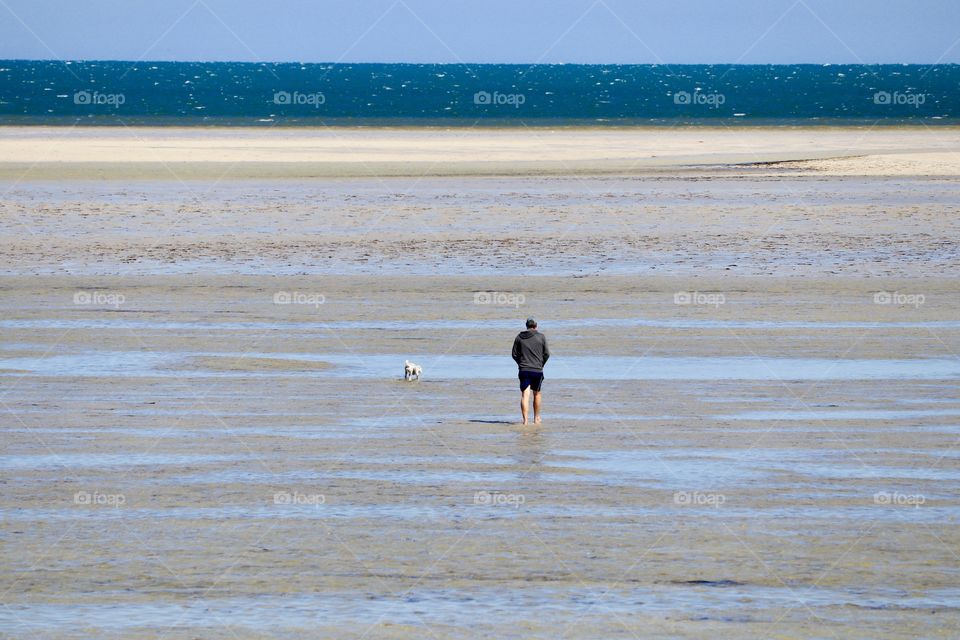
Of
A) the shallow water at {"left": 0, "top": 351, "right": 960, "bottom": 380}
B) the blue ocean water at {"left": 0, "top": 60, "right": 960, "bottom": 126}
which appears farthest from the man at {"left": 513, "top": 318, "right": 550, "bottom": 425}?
the blue ocean water at {"left": 0, "top": 60, "right": 960, "bottom": 126}

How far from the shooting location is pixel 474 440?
16125 millimetres

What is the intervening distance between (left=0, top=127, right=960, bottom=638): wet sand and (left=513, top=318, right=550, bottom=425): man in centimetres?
40

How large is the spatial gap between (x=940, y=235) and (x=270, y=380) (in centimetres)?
2174

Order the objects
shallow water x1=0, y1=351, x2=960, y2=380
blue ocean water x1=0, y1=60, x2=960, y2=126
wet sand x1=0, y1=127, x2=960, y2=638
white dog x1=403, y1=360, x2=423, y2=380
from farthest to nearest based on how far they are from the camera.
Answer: blue ocean water x1=0, y1=60, x2=960, y2=126 → shallow water x1=0, y1=351, x2=960, y2=380 → white dog x1=403, y1=360, x2=423, y2=380 → wet sand x1=0, y1=127, x2=960, y2=638

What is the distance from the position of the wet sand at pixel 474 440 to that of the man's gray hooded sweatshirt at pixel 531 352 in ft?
2.42

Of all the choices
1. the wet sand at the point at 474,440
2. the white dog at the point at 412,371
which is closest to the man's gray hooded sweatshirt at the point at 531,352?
the wet sand at the point at 474,440

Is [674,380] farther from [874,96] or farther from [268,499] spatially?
[874,96]

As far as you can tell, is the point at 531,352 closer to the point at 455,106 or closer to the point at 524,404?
the point at 524,404

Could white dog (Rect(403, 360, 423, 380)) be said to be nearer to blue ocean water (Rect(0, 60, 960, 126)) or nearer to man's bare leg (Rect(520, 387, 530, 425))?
man's bare leg (Rect(520, 387, 530, 425))

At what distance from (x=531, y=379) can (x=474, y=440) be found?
1.23 meters

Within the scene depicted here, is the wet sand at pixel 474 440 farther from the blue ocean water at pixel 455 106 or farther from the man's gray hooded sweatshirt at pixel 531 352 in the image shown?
the blue ocean water at pixel 455 106

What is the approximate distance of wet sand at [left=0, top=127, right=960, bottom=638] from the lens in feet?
37.0

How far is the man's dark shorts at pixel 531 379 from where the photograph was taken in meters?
16.9

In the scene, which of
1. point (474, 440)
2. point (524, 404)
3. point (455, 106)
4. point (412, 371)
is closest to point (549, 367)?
point (412, 371)
